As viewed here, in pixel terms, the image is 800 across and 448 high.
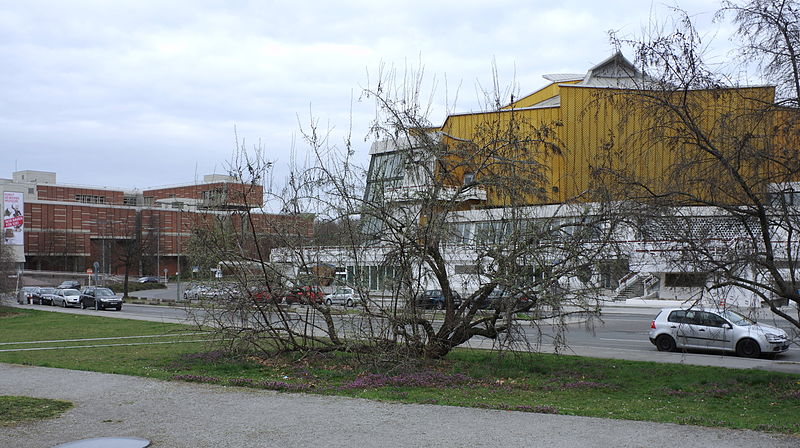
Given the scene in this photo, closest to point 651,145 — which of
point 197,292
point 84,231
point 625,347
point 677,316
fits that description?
point 677,316

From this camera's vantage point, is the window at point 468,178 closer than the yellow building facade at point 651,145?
No

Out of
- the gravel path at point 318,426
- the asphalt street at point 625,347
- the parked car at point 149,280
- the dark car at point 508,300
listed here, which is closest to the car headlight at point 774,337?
the asphalt street at point 625,347

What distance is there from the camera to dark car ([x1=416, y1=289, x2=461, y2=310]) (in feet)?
53.7

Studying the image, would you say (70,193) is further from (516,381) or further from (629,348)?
(516,381)

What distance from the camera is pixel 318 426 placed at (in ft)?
33.1

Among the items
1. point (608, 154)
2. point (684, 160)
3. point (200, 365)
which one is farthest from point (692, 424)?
point (200, 365)

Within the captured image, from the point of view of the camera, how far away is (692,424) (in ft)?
32.6

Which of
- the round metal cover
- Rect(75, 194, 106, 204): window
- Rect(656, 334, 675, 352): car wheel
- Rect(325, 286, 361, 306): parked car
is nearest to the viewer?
the round metal cover

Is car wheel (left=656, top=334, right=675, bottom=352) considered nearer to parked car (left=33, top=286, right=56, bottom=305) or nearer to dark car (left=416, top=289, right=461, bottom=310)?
dark car (left=416, top=289, right=461, bottom=310)

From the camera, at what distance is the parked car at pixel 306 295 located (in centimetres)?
1694

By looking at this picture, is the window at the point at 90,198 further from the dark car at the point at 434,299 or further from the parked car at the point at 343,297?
the dark car at the point at 434,299

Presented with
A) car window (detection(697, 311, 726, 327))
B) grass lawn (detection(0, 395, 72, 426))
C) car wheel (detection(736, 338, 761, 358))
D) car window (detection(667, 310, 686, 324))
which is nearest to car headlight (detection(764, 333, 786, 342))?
car wheel (detection(736, 338, 761, 358))

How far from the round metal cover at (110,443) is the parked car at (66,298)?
44872 mm

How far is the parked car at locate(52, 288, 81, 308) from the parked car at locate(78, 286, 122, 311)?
0.56 meters
